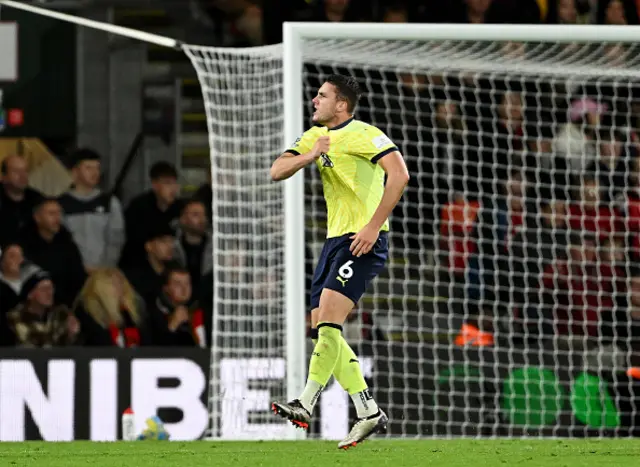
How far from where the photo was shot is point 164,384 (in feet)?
27.6

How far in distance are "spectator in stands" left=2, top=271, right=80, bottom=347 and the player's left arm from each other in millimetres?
3867

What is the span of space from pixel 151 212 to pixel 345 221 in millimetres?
4386

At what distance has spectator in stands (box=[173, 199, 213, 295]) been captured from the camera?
10141 mm

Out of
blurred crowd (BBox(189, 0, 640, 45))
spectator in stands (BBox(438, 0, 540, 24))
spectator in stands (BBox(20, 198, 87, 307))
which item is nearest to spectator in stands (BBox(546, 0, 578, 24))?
blurred crowd (BBox(189, 0, 640, 45))

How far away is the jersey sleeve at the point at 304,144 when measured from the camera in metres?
6.13

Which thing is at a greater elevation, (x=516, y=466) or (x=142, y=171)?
(x=142, y=171)

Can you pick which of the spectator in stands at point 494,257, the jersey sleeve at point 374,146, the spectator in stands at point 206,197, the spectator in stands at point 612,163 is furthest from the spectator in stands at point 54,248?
the jersey sleeve at point 374,146

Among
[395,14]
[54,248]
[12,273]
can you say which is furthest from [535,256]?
[12,273]

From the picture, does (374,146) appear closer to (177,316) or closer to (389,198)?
(389,198)

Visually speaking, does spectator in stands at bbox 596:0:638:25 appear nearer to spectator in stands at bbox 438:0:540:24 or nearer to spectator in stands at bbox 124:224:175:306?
spectator in stands at bbox 438:0:540:24

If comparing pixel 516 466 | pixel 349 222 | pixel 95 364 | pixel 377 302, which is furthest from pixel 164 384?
pixel 516 466

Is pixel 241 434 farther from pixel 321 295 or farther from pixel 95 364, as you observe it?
pixel 321 295

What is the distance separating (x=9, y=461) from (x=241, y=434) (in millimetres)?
2449

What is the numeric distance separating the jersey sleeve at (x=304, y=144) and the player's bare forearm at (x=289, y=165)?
0.21ft
